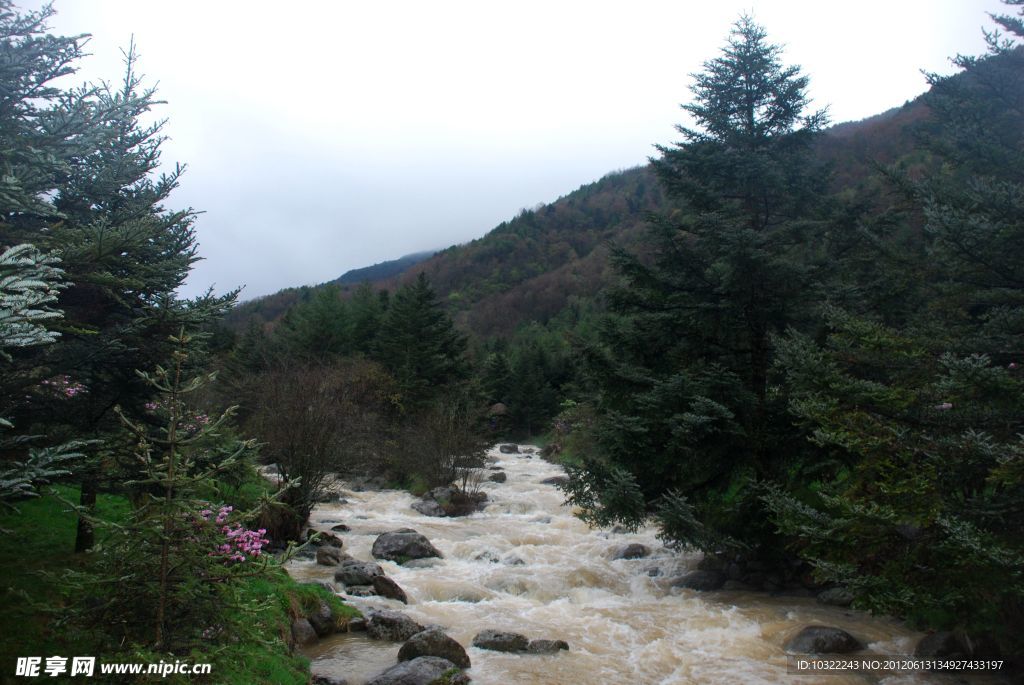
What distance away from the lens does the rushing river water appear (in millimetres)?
8227

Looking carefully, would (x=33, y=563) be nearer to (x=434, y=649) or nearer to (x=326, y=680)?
(x=326, y=680)

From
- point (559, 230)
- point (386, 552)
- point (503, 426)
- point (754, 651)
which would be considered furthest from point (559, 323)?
point (754, 651)

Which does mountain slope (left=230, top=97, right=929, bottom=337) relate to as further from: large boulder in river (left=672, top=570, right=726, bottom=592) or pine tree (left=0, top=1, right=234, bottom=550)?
pine tree (left=0, top=1, right=234, bottom=550)

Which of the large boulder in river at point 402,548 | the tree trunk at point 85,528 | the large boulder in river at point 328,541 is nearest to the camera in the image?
the tree trunk at point 85,528

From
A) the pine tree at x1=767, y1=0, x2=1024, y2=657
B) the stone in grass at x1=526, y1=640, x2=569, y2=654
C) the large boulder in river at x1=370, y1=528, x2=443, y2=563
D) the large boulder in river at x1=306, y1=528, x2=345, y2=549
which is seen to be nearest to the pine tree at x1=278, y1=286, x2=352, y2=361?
the large boulder in river at x1=306, y1=528, x2=345, y2=549

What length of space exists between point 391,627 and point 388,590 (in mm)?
1987

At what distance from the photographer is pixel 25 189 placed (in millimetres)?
6562

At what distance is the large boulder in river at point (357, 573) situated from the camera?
11.6m

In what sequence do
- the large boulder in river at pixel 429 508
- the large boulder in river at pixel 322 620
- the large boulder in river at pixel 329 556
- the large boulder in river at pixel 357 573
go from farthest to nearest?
the large boulder in river at pixel 429 508 → the large boulder in river at pixel 329 556 → the large boulder in river at pixel 357 573 → the large boulder in river at pixel 322 620

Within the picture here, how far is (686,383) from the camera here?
10945 mm

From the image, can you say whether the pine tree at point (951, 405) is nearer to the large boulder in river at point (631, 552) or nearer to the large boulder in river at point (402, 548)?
the large boulder in river at point (631, 552)

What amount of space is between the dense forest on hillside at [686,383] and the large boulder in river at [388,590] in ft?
4.85

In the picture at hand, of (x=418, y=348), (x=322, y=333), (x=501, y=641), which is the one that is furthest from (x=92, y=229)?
(x=322, y=333)

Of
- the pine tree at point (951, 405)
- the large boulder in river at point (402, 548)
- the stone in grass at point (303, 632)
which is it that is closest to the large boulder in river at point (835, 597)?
the pine tree at point (951, 405)
